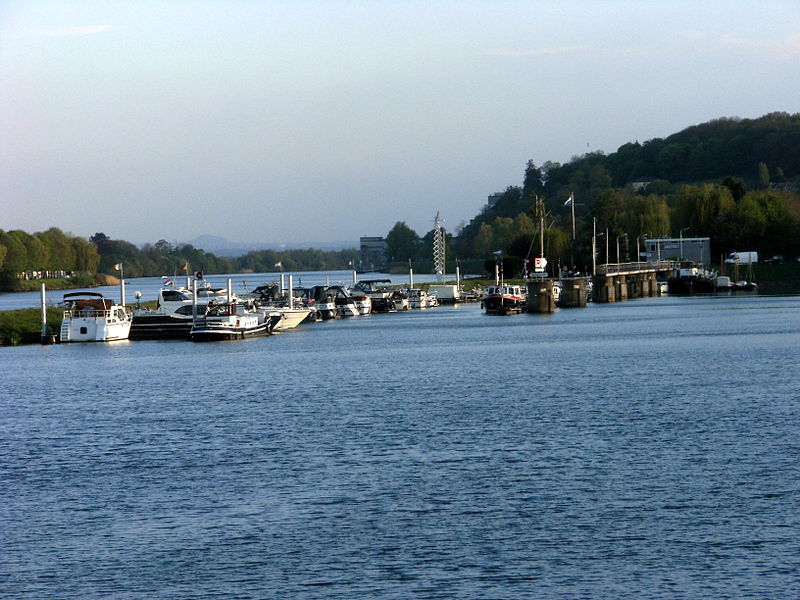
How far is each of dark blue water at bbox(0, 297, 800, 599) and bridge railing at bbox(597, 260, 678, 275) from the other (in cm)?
9601

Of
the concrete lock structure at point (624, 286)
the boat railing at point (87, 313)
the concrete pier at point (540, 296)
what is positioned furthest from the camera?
the concrete lock structure at point (624, 286)

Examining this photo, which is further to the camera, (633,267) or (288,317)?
(633,267)

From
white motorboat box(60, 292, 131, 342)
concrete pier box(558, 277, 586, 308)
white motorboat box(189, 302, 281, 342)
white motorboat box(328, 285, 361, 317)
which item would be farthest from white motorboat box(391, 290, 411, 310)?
white motorboat box(60, 292, 131, 342)

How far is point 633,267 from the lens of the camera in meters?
178

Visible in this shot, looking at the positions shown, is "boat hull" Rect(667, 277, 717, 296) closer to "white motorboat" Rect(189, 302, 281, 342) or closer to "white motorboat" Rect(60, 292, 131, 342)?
"white motorboat" Rect(189, 302, 281, 342)

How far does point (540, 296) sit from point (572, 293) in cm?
1871

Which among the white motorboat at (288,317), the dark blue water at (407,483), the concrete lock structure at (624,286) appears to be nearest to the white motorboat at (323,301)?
the white motorboat at (288,317)

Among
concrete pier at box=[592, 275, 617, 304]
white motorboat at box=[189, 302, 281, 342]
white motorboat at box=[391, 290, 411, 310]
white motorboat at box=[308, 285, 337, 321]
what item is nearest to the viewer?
white motorboat at box=[189, 302, 281, 342]

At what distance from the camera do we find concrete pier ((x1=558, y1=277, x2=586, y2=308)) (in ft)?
476

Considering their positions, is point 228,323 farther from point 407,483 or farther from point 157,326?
point 407,483

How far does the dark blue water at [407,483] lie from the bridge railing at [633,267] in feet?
315

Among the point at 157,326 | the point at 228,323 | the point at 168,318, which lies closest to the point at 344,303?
the point at 168,318

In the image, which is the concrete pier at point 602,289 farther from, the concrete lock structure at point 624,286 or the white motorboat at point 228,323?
the white motorboat at point 228,323

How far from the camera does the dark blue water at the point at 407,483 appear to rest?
2347 cm
